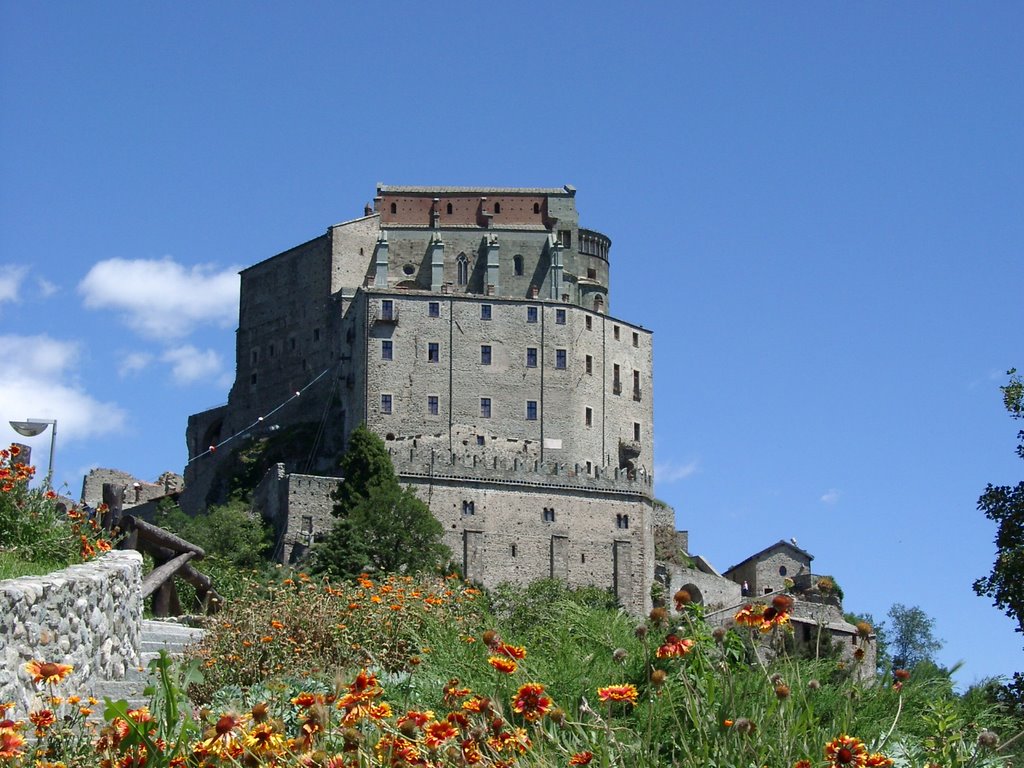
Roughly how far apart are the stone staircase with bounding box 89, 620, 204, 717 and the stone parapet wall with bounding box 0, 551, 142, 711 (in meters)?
0.11

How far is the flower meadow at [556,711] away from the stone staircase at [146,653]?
0.49 meters

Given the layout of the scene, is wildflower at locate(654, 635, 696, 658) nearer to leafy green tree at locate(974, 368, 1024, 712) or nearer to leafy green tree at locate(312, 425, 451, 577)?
leafy green tree at locate(974, 368, 1024, 712)

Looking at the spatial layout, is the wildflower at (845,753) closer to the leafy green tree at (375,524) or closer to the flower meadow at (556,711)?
the flower meadow at (556,711)

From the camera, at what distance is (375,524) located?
64.8 m

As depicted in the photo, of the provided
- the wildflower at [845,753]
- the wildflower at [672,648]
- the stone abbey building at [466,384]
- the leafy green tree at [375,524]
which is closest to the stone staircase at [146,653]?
the wildflower at [672,648]

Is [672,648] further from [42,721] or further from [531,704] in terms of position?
[42,721]

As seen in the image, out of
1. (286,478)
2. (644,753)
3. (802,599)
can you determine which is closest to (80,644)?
(644,753)

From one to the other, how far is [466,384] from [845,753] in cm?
7249

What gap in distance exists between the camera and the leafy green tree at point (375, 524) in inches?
2424

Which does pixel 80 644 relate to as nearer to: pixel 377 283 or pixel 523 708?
pixel 523 708

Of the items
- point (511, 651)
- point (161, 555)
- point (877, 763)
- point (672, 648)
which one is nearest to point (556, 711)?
point (511, 651)

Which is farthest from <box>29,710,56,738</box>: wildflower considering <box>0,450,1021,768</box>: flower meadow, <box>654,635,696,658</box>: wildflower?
<box>654,635,696,658</box>: wildflower

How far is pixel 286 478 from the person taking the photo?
7494 centimetres

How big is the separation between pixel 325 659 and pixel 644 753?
5612 millimetres
